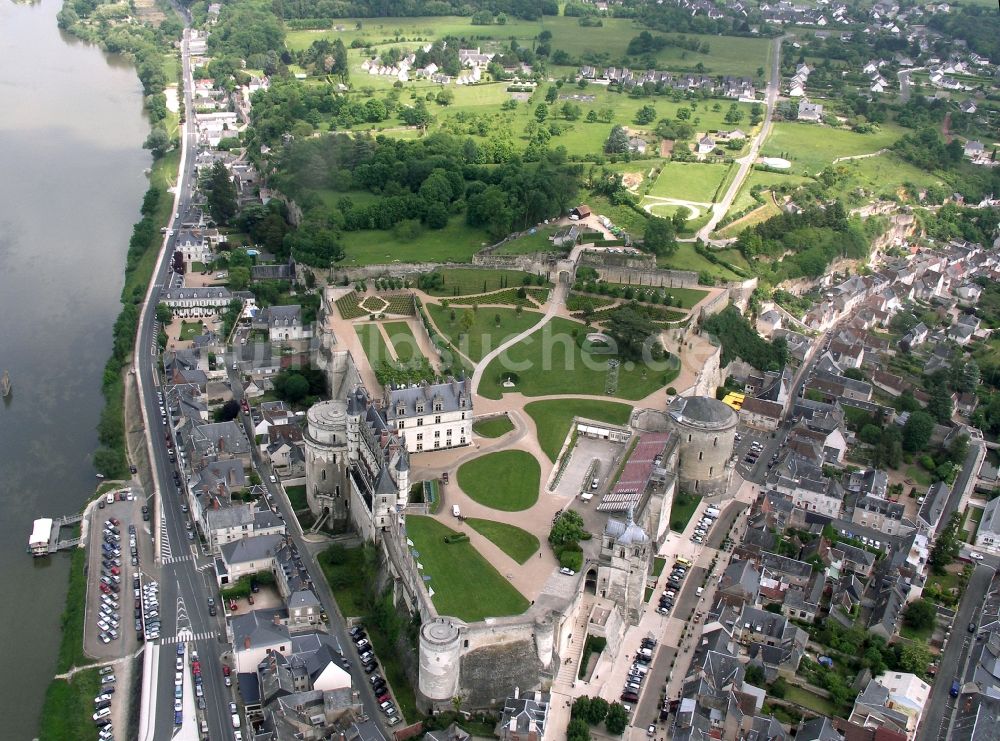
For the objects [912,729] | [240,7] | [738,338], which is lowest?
[912,729]

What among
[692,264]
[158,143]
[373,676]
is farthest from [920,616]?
[158,143]

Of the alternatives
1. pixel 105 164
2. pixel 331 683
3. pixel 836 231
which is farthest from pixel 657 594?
pixel 105 164

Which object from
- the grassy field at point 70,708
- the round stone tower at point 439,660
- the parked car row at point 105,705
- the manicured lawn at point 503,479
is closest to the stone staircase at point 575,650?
the round stone tower at point 439,660

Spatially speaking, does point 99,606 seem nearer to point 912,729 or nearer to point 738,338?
point 912,729

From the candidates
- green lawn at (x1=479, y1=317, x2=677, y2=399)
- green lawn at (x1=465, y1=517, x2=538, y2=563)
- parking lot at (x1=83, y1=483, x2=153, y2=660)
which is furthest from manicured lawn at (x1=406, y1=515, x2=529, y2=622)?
green lawn at (x1=479, y1=317, x2=677, y2=399)

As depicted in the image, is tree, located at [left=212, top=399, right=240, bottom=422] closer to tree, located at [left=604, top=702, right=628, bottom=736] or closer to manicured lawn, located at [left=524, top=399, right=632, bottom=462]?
manicured lawn, located at [left=524, top=399, right=632, bottom=462]
